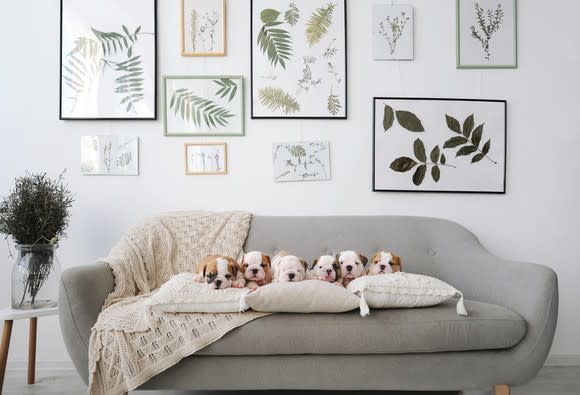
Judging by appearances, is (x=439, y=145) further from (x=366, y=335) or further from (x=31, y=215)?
(x=31, y=215)

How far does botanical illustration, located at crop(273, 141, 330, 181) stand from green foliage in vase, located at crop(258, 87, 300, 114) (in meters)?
0.20

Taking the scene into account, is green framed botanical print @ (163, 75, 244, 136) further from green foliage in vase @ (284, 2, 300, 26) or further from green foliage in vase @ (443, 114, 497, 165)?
green foliage in vase @ (443, 114, 497, 165)

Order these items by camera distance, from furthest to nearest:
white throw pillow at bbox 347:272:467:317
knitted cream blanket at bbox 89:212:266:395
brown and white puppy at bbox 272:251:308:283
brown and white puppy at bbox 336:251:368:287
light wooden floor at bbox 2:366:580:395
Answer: light wooden floor at bbox 2:366:580:395 < brown and white puppy at bbox 336:251:368:287 < brown and white puppy at bbox 272:251:308:283 < white throw pillow at bbox 347:272:467:317 < knitted cream blanket at bbox 89:212:266:395

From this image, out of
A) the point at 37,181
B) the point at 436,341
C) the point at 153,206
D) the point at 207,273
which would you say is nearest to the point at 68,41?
the point at 37,181

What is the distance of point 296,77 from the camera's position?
2.68m

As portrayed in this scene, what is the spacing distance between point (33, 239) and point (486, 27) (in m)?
2.64

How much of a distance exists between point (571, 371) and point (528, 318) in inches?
40.3

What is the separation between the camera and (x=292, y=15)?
2.69 metres

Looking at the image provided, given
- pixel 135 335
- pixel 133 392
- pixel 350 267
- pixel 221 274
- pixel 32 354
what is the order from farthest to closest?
pixel 32 354 → pixel 133 392 → pixel 350 267 → pixel 221 274 → pixel 135 335

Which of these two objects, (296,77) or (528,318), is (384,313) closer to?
(528,318)

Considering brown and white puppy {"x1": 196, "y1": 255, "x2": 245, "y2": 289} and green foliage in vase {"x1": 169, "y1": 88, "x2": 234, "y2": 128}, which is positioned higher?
green foliage in vase {"x1": 169, "y1": 88, "x2": 234, "y2": 128}

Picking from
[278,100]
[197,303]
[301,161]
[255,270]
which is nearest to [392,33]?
[278,100]

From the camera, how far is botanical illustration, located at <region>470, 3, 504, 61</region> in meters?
2.70

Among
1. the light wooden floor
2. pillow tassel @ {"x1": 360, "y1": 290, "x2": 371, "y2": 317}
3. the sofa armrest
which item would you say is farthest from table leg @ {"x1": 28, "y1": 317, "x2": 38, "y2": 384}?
pillow tassel @ {"x1": 360, "y1": 290, "x2": 371, "y2": 317}
